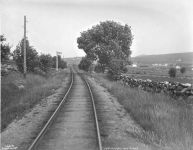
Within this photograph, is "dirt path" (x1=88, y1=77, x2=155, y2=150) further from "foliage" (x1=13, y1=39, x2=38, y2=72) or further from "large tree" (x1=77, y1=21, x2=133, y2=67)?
"large tree" (x1=77, y1=21, x2=133, y2=67)

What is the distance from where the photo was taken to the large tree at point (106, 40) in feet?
185

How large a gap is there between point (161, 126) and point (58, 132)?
3.98m

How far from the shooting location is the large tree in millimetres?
56350

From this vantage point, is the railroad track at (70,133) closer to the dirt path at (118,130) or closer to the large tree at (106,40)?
the dirt path at (118,130)

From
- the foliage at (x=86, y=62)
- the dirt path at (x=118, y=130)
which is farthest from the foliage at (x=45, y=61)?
the dirt path at (x=118, y=130)

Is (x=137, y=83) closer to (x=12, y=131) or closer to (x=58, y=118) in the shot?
(x=58, y=118)

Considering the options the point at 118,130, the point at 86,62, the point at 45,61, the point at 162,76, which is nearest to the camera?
the point at 118,130

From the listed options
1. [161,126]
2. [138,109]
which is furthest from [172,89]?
[161,126]

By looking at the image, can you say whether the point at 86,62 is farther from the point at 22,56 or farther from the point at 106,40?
the point at 22,56

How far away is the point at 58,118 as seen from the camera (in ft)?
43.1

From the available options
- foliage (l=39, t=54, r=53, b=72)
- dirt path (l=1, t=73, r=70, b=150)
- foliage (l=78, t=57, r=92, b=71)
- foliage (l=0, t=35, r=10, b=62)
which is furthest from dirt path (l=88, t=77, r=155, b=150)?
foliage (l=78, t=57, r=92, b=71)

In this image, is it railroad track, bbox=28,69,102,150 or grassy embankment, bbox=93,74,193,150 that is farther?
grassy embankment, bbox=93,74,193,150

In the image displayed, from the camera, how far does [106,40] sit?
59.1 meters

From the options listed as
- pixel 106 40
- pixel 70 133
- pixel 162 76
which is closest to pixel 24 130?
pixel 70 133
